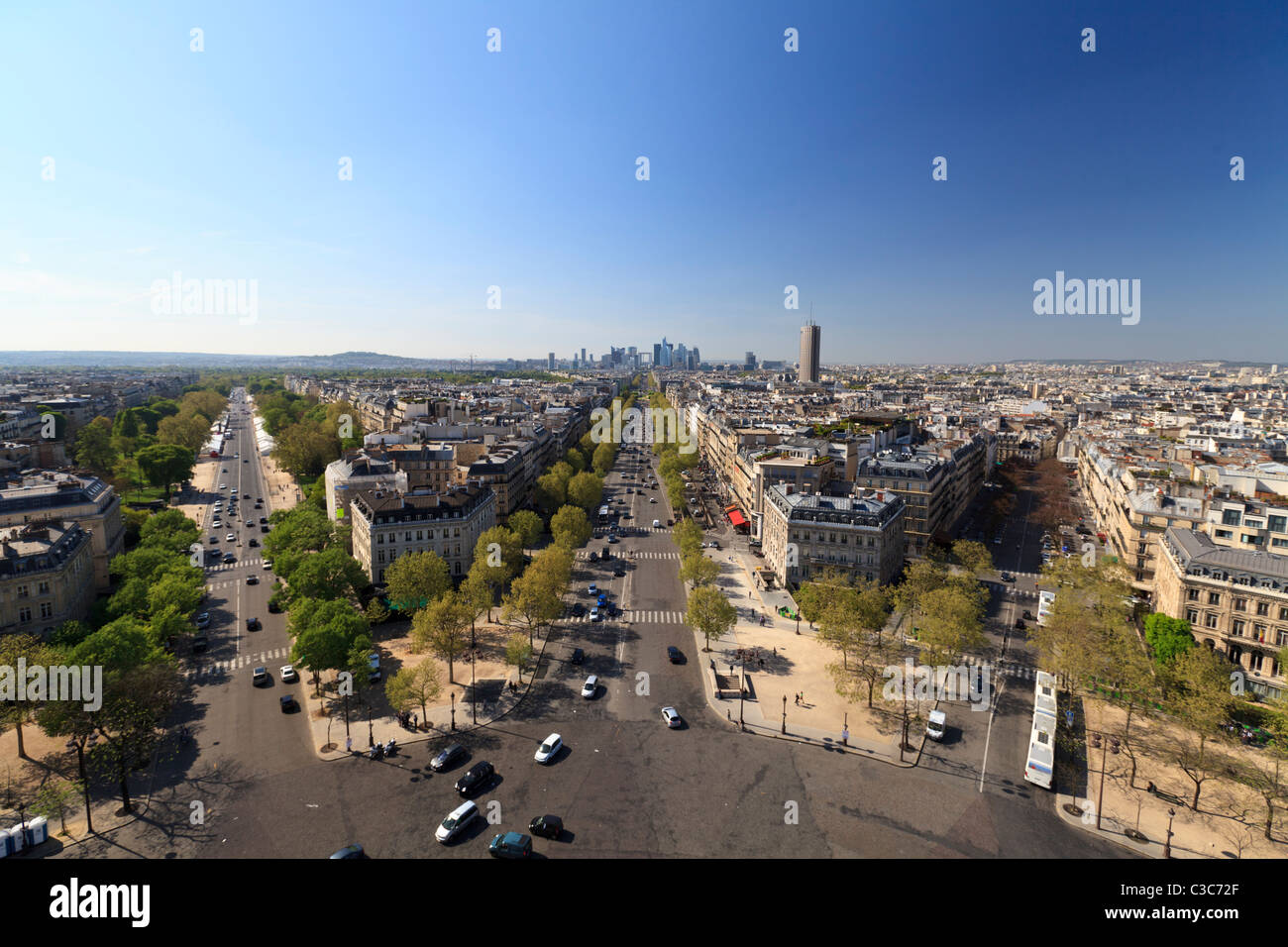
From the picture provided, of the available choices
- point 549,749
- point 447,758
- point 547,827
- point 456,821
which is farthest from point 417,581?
point 547,827

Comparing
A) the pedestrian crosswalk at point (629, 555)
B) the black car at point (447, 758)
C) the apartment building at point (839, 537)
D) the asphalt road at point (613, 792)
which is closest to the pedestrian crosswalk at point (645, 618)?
the asphalt road at point (613, 792)

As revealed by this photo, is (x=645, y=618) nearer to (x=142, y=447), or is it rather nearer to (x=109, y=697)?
(x=109, y=697)

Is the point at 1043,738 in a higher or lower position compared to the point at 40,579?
lower

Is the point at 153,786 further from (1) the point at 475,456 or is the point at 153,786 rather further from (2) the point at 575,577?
(1) the point at 475,456

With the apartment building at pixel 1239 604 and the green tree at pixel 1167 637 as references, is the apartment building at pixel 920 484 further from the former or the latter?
the green tree at pixel 1167 637
